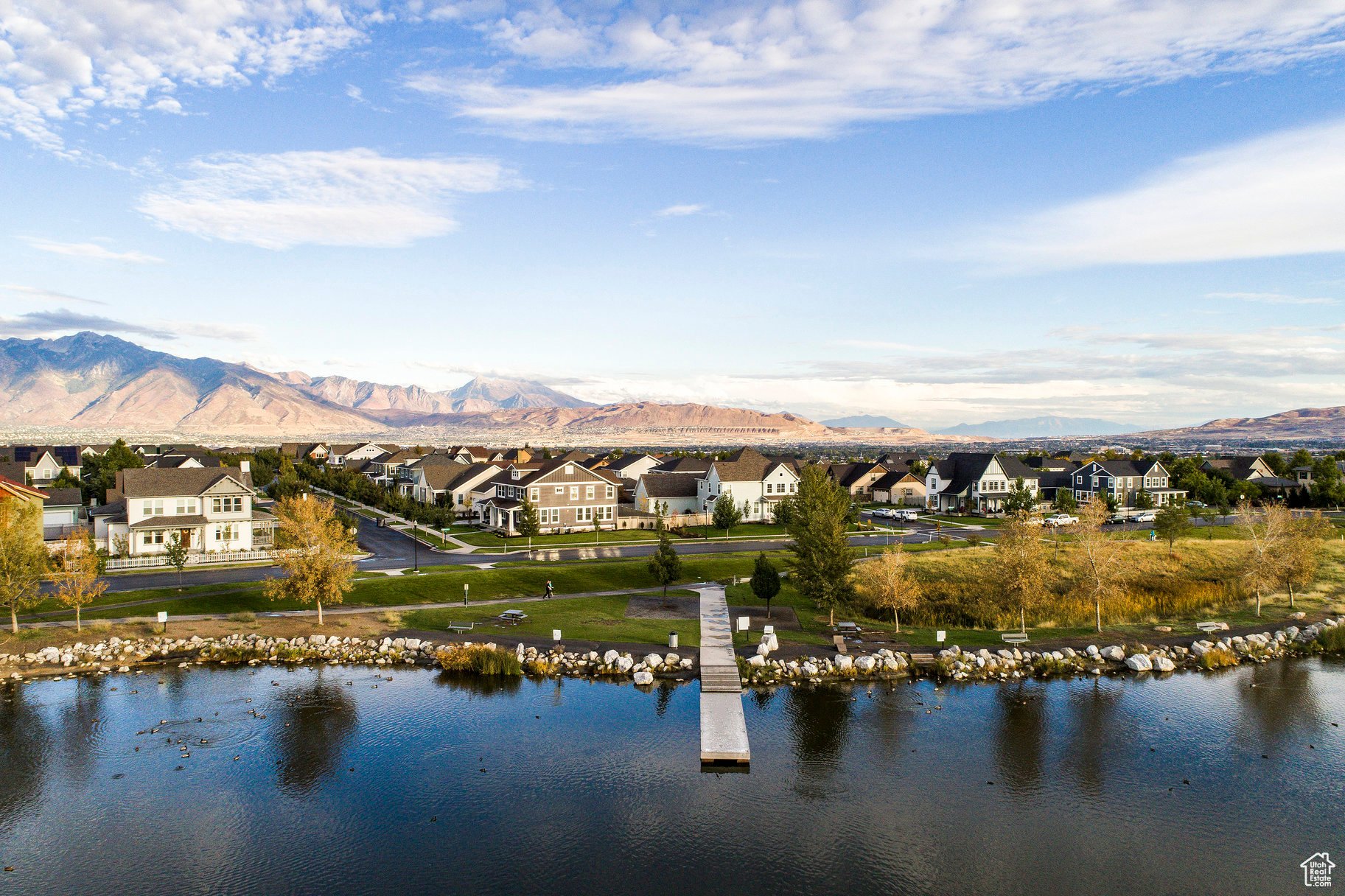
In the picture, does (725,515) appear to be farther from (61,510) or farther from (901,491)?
(61,510)

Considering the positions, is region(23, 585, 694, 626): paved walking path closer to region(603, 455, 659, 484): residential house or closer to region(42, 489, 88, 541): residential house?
region(42, 489, 88, 541): residential house

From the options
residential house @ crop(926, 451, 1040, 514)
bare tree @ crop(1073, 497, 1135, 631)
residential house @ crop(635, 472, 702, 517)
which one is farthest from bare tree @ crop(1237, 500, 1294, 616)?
residential house @ crop(635, 472, 702, 517)

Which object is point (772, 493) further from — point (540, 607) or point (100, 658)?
point (100, 658)

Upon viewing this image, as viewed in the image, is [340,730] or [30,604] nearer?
[340,730]

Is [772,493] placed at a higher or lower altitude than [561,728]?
higher

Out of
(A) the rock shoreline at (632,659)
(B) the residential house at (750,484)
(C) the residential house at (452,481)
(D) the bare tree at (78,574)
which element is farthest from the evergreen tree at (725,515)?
(D) the bare tree at (78,574)

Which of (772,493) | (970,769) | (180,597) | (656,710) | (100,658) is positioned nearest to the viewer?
(970,769)

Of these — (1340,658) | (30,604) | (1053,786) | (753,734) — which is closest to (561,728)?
(753,734)

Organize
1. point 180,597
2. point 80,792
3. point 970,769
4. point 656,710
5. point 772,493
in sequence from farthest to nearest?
point 772,493, point 180,597, point 656,710, point 970,769, point 80,792
